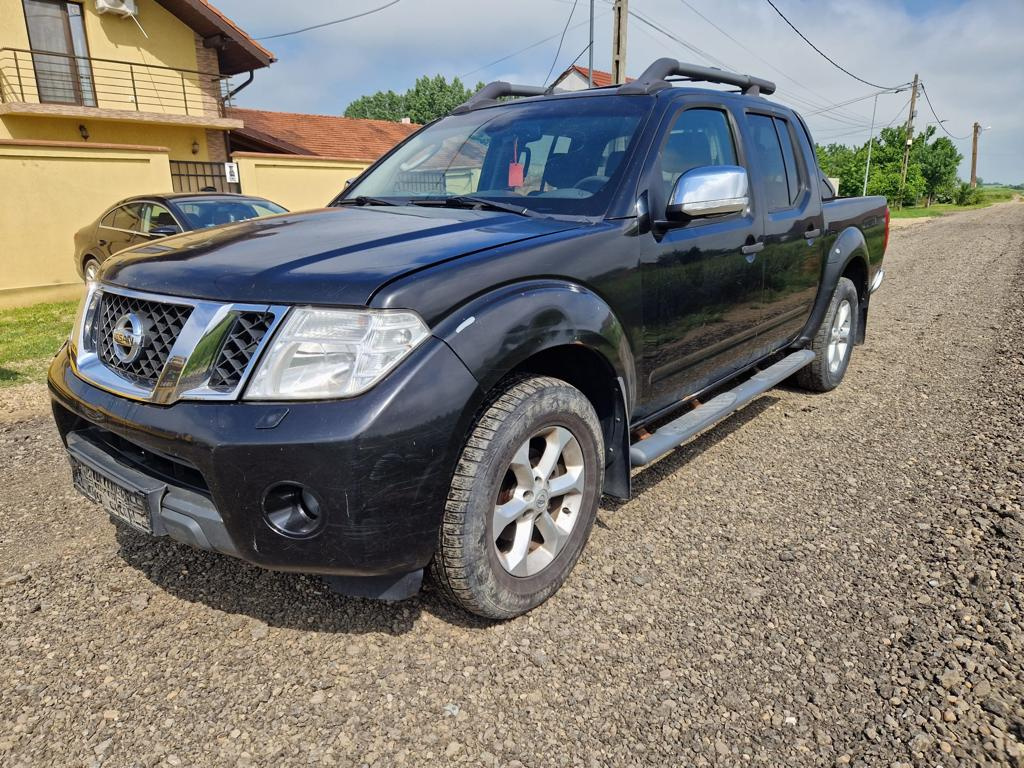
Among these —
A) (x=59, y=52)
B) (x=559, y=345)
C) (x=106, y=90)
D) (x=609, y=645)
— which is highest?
(x=59, y=52)

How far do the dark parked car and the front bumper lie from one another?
7.32m

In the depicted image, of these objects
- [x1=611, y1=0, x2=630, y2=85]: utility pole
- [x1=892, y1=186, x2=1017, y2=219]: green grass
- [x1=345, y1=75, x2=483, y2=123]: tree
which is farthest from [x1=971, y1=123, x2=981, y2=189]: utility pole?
[x1=611, y1=0, x2=630, y2=85]: utility pole

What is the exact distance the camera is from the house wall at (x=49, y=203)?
10328mm

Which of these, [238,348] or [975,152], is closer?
[238,348]

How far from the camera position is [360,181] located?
3848mm

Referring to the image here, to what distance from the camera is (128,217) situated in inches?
391

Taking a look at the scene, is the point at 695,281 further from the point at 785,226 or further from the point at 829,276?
the point at 829,276

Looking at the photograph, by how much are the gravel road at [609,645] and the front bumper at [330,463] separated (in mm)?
474

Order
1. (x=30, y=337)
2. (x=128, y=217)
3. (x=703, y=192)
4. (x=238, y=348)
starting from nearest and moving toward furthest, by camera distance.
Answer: (x=238, y=348)
(x=703, y=192)
(x=30, y=337)
(x=128, y=217)

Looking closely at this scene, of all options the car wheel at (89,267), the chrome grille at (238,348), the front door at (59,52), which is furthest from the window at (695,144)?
the front door at (59,52)

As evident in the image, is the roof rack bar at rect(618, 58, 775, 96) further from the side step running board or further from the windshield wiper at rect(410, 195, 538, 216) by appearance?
the side step running board

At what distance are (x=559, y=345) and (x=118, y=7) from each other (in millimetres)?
19295

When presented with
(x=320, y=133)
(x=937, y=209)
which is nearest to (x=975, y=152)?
(x=937, y=209)

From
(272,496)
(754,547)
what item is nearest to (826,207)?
(754,547)
